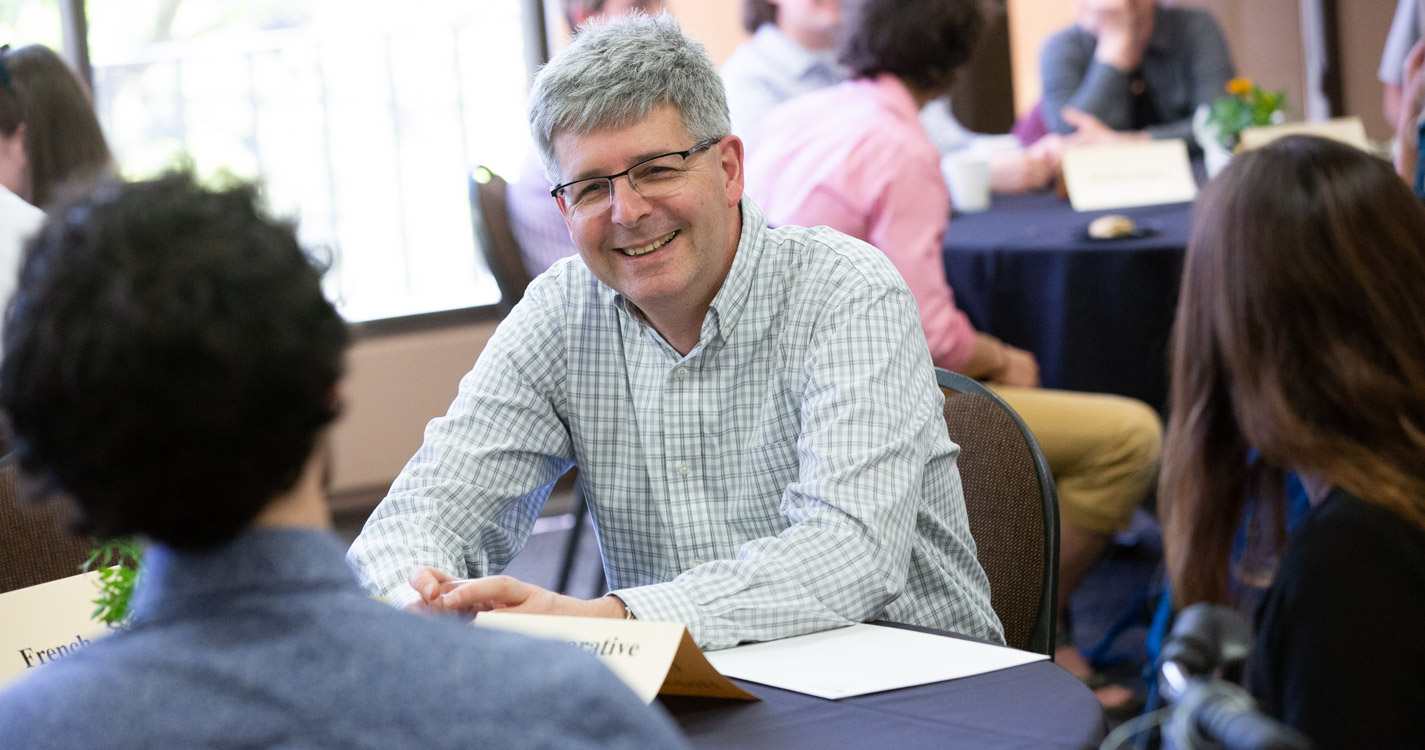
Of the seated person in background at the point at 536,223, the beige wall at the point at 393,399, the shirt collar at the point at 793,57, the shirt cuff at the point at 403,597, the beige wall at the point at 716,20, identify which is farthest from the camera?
the beige wall at the point at 716,20

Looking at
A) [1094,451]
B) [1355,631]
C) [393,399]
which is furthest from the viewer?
[393,399]

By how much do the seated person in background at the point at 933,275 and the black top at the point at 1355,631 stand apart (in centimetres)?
169

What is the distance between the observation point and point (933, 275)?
272 cm

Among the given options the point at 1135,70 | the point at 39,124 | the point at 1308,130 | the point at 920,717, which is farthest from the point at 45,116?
the point at 1135,70

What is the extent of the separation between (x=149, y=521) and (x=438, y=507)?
99 centimetres

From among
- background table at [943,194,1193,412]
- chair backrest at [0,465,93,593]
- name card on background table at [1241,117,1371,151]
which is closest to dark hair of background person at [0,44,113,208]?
chair backrest at [0,465,93,593]

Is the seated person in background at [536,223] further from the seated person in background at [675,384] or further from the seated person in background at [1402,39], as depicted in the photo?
the seated person in background at [1402,39]

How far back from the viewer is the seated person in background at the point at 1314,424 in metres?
0.97

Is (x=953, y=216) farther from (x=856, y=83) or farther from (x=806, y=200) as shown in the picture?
(x=806, y=200)

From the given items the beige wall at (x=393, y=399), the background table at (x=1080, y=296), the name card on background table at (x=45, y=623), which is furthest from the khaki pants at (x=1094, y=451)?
the beige wall at (x=393, y=399)

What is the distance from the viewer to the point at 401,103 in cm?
503

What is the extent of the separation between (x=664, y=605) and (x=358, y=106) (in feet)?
13.4

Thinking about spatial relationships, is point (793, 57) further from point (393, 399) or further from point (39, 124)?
point (393, 399)

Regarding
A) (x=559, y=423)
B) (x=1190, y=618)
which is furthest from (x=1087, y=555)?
(x=1190, y=618)
